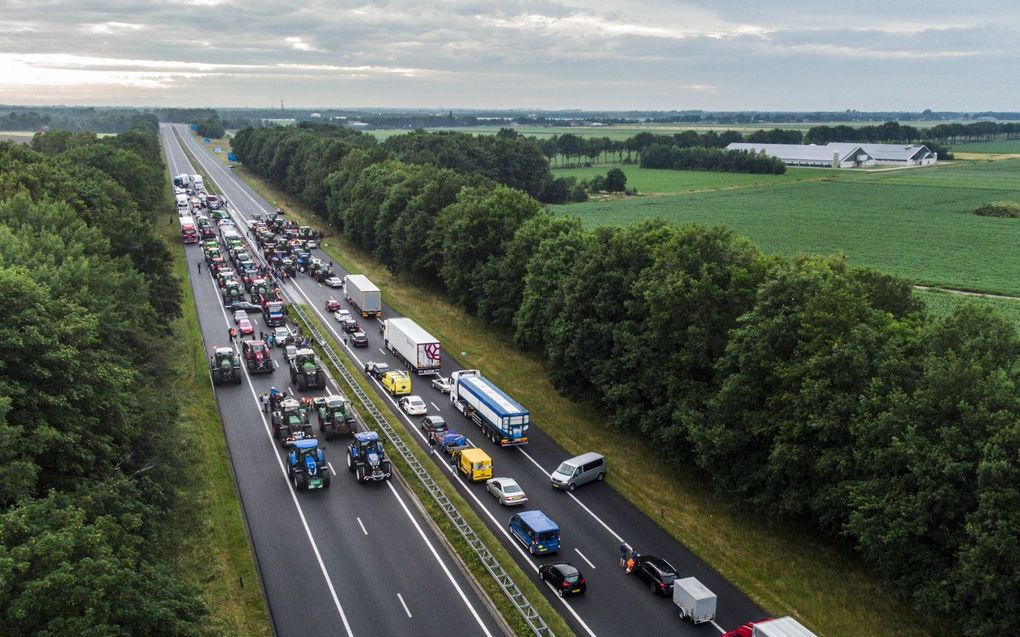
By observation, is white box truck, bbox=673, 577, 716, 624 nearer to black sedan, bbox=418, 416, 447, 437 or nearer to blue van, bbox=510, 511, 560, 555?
blue van, bbox=510, 511, 560, 555

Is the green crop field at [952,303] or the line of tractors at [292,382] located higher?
the green crop field at [952,303]

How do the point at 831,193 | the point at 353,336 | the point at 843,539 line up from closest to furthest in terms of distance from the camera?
the point at 843,539 → the point at 353,336 → the point at 831,193

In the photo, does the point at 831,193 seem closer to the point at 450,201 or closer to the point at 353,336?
the point at 450,201

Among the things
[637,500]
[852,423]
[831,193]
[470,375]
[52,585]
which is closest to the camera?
[52,585]

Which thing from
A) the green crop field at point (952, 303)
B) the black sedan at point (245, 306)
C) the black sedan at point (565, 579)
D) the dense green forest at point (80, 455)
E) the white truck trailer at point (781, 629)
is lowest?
the black sedan at point (565, 579)

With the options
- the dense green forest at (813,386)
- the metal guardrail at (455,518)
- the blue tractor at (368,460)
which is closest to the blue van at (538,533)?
the metal guardrail at (455,518)

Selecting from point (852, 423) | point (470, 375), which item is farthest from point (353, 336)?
point (852, 423)

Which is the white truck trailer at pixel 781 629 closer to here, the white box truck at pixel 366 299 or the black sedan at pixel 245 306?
the white box truck at pixel 366 299
